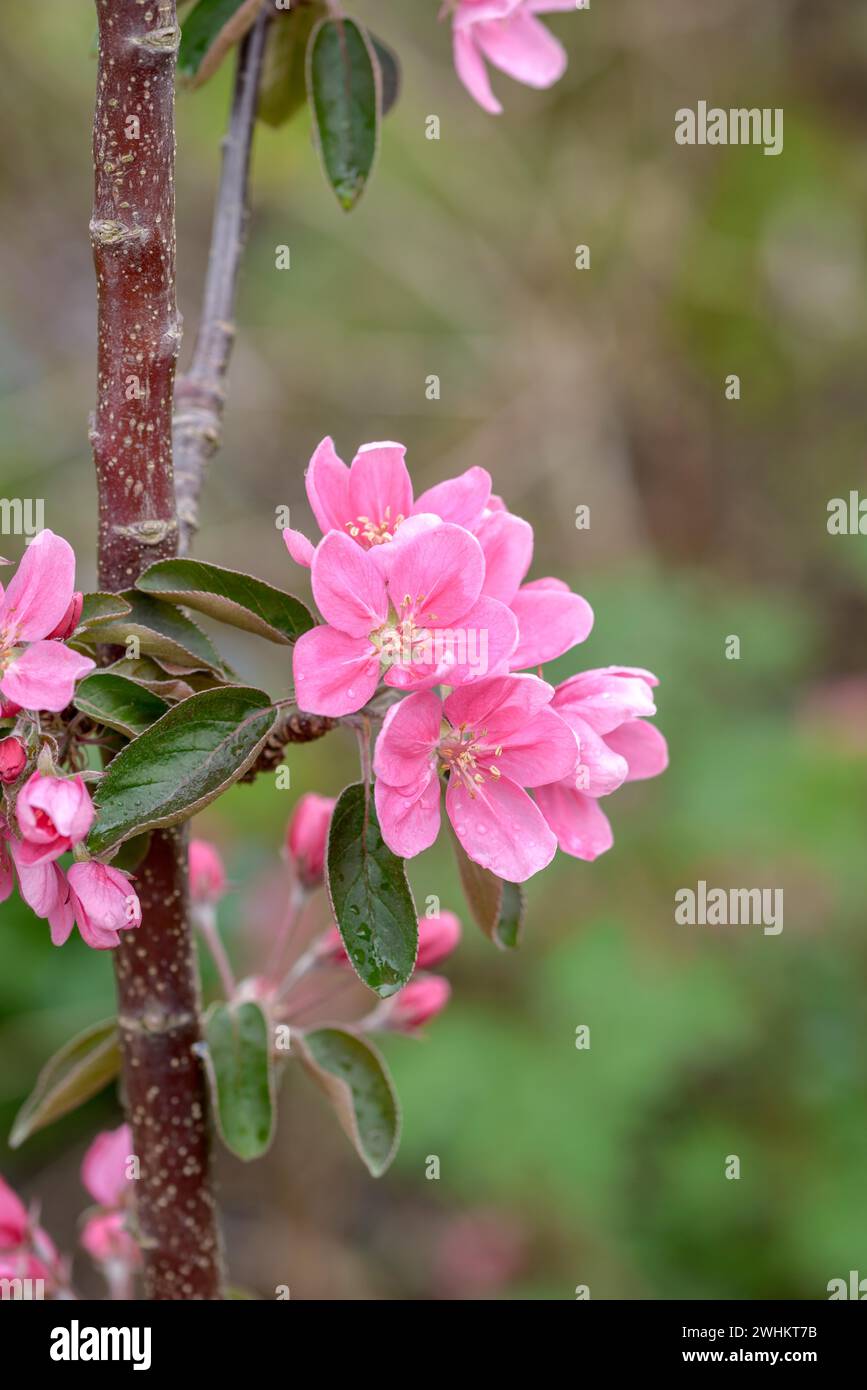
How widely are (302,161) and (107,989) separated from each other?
92.3 inches

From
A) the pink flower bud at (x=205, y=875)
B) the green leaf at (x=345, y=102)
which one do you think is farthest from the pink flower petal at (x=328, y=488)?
the pink flower bud at (x=205, y=875)

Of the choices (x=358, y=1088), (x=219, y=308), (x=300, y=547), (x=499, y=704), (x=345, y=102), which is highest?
(x=345, y=102)

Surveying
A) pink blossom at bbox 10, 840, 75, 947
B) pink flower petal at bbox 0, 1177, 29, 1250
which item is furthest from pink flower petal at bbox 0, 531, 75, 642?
pink flower petal at bbox 0, 1177, 29, 1250

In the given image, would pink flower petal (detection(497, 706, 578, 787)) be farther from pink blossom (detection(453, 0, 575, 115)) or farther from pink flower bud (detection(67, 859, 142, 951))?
pink blossom (detection(453, 0, 575, 115))

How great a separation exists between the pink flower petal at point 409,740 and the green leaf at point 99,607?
0.18 metres

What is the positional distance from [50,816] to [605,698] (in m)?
0.34

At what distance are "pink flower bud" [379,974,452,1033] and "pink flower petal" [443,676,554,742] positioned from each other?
0.50 m

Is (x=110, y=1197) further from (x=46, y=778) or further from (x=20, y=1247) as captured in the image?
(x=46, y=778)

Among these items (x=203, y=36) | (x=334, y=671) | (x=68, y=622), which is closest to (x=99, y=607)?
(x=68, y=622)

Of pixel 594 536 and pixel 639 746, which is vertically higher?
pixel 594 536

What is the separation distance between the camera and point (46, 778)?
0.68m
